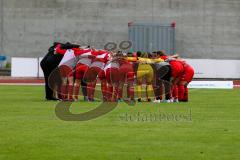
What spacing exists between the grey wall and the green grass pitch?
37.9 m

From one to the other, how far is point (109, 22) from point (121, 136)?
146ft

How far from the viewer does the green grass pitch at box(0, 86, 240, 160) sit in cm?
1220

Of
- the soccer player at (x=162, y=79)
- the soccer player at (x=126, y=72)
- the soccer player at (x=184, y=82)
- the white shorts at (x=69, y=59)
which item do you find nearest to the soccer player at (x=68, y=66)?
the white shorts at (x=69, y=59)

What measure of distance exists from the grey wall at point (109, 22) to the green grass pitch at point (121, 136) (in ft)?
124

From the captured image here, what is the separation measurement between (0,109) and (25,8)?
Answer: 37.5 m

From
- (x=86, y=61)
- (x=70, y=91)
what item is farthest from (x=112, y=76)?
(x=70, y=91)

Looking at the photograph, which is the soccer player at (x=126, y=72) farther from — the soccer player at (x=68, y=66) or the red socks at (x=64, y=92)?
the red socks at (x=64, y=92)

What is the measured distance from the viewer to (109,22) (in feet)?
192

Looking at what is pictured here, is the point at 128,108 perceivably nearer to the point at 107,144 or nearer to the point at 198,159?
the point at 107,144

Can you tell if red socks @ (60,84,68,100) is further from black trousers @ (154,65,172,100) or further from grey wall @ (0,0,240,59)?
grey wall @ (0,0,240,59)

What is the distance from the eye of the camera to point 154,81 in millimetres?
25656

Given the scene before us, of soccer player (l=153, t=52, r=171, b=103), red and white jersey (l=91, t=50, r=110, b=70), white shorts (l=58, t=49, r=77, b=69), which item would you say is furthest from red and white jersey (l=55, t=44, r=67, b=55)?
soccer player (l=153, t=52, r=171, b=103)

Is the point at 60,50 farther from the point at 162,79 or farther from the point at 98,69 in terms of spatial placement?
the point at 162,79

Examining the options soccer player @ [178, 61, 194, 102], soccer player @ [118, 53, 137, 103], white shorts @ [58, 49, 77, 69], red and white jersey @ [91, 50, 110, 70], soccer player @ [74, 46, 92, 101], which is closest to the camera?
soccer player @ [74, 46, 92, 101]
